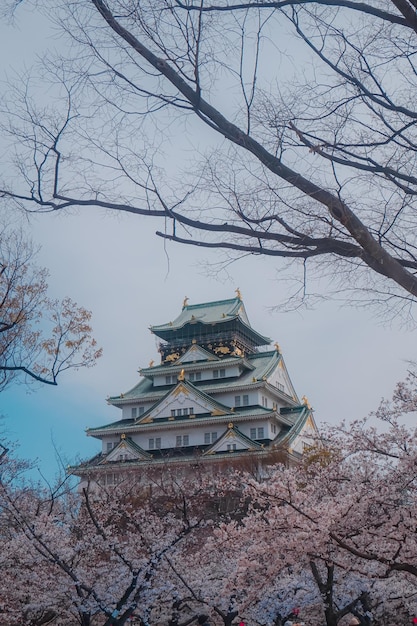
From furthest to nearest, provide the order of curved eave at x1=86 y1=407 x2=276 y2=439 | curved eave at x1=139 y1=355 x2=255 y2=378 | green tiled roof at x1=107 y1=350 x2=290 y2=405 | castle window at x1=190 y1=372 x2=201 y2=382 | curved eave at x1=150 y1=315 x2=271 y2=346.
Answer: curved eave at x1=150 y1=315 x2=271 y2=346 → castle window at x1=190 y1=372 x2=201 y2=382 → curved eave at x1=139 y1=355 x2=255 y2=378 → green tiled roof at x1=107 y1=350 x2=290 y2=405 → curved eave at x1=86 y1=407 x2=276 y2=439

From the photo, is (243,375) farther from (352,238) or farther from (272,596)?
(352,238)

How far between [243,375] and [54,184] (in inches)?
1267

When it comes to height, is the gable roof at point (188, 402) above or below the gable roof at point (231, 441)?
above

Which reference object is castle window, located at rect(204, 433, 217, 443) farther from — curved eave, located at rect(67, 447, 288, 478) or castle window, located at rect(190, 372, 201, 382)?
castle window, located at rect(190, 372, 201, 382)

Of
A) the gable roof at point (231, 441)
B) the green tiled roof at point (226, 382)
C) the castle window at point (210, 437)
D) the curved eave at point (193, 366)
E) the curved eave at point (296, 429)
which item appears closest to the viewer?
the gable roof at point (231, 441)

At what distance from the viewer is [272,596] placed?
11.8 meters

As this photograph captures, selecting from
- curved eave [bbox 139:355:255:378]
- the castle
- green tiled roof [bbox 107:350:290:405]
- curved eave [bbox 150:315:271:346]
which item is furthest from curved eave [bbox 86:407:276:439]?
curved eave [bbox 150:315:271:346]

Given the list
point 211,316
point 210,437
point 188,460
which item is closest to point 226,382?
point 210,437

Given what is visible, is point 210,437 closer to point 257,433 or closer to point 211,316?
point 257,433

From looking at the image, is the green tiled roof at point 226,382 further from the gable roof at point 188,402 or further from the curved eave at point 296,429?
the curved eave at point 296,429

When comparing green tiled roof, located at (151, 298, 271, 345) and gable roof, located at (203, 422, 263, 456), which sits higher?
green tiled roof, located at (151, 298, 271, 345)

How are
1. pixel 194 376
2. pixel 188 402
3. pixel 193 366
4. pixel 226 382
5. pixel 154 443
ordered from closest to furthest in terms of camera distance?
pixel 188 402
pixel 154 443
pixel 226 382
pixel 193 366
pixel 194 376

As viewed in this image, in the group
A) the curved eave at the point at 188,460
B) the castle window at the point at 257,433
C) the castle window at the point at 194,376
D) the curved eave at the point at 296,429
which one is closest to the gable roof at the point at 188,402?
the castle window at the point at 257,433

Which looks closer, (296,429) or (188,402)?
(296,429)
